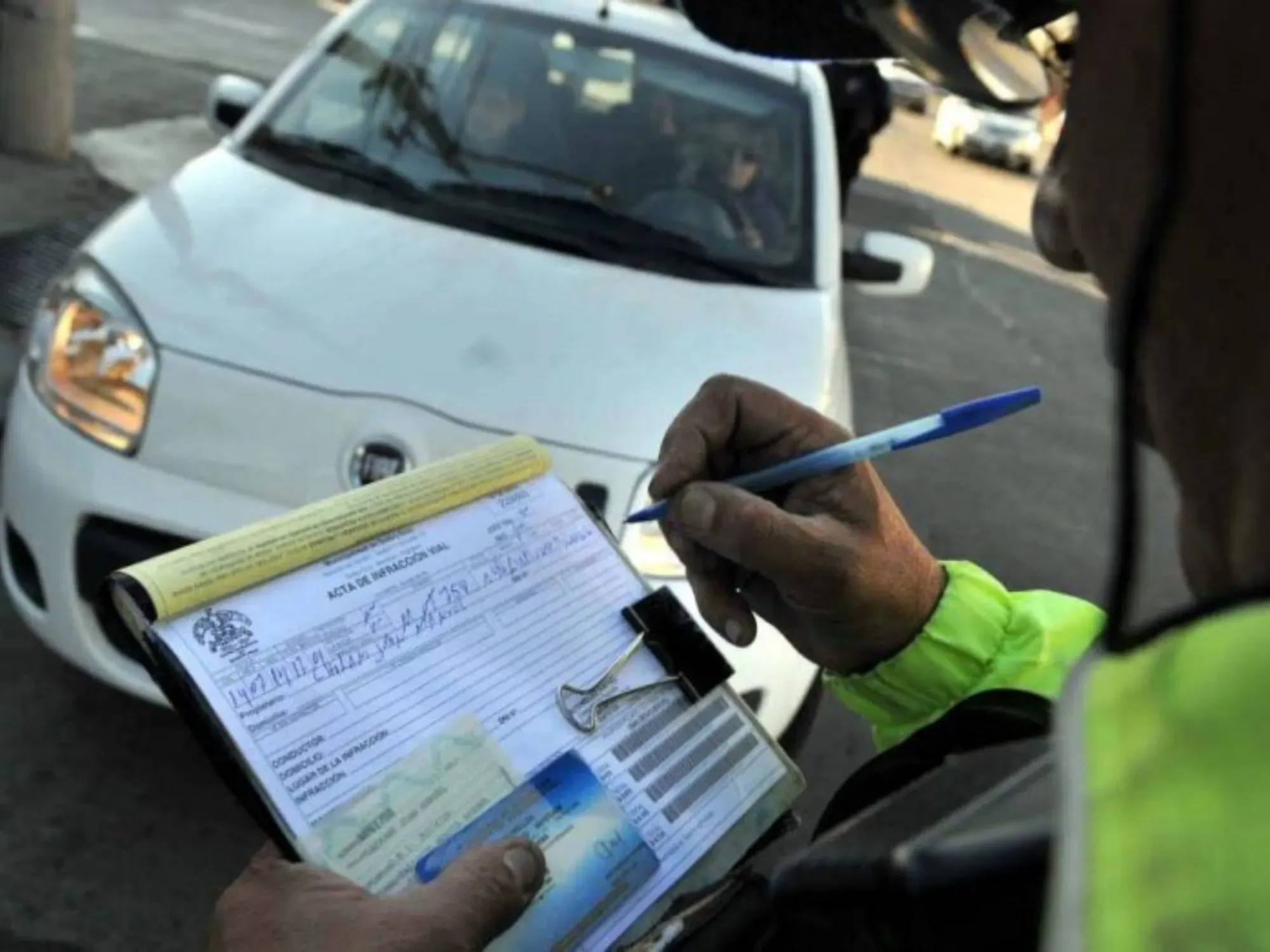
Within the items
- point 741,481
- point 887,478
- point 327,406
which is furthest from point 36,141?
point 741,481

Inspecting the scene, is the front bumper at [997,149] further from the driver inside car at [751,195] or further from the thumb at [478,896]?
the thumb at [478,896]

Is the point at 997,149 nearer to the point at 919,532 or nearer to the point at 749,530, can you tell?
the point at 919,532

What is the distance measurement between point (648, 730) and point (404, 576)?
0.83 ft

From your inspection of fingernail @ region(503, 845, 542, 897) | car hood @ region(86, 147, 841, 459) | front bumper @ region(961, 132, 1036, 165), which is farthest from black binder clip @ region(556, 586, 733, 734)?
front bumper @ region(961, 132, 1036, 165)

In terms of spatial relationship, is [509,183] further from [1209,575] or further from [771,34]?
[1209,575]

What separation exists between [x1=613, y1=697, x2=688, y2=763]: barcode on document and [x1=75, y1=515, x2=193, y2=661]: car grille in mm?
1448

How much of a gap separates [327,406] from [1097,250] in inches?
75.4

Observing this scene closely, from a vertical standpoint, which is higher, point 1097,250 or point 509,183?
point 1097,250

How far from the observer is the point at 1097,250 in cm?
74

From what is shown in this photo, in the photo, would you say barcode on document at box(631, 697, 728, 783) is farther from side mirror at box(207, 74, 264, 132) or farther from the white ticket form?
side mirror at box(207, 74, 264, 132)

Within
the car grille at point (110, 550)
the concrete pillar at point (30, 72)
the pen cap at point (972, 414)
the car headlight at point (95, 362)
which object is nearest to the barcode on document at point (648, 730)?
the pen cap at point (972, 414)

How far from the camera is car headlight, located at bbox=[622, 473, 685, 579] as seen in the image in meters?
2.48

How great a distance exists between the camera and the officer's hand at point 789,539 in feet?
4.50

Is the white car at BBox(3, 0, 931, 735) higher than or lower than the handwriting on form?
lower
